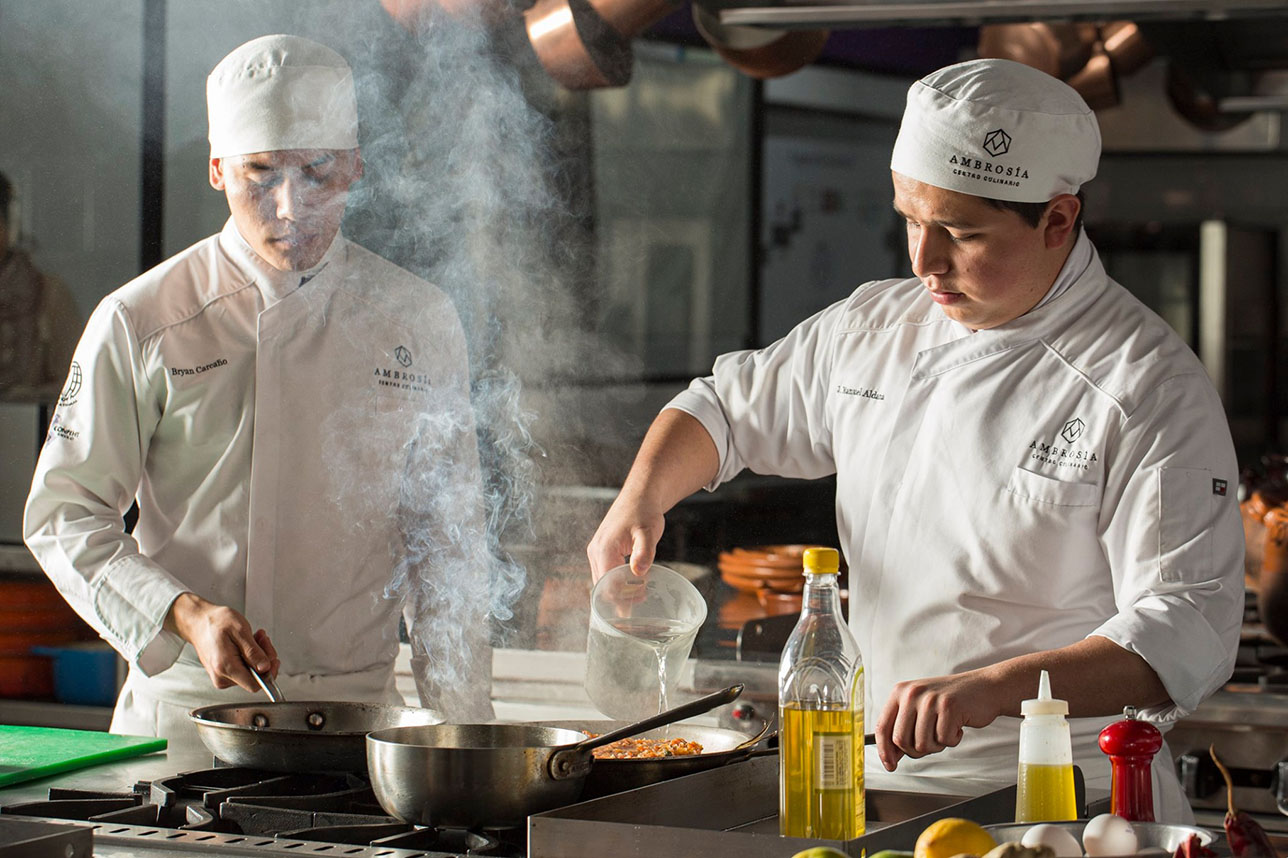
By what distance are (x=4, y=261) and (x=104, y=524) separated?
88.7 inches

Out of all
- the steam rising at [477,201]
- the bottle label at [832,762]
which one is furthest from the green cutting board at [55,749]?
the bottle label at [832,762]

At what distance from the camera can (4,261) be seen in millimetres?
4152

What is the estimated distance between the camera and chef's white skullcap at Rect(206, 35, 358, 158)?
7.68 feet

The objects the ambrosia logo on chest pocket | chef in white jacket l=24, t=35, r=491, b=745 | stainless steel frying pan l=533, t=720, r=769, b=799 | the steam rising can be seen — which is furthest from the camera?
→ the steam rising

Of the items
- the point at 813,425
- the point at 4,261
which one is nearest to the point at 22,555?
the point at 4,261

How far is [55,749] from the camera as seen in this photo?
198cm

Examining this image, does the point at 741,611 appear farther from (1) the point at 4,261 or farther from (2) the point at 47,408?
(1) the point at 4,261

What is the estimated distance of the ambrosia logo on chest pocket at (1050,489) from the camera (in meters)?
1.83

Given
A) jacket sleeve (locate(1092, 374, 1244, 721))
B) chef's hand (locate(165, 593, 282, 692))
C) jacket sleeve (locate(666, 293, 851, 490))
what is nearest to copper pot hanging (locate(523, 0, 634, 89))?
jacket sleeve (locate(666, 293, 851, 490))

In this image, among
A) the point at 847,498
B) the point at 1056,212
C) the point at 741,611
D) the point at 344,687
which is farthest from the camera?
the point at 741,611

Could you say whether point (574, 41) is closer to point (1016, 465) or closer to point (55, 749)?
point (1016, 465)

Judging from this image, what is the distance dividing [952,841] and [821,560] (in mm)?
291

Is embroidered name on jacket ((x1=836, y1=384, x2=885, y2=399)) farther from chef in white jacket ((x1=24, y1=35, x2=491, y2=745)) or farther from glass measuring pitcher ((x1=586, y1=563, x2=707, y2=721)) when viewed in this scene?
chef in white jacket ((x1=24, y1=35, x2=491, y2=745))

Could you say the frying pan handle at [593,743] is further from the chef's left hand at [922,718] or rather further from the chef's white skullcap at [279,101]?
the chef's white skullcap at [279,101]
